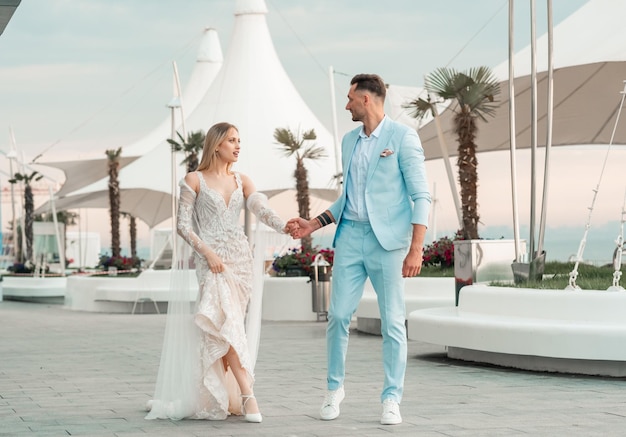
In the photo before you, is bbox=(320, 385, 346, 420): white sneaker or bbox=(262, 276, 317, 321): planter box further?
bbox=(262, 276, 317, 321): planter box

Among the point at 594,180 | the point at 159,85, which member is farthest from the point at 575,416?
the point at 159,85

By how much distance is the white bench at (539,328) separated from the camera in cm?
830

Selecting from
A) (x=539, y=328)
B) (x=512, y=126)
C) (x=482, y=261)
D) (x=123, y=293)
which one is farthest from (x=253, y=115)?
(x=539, y=328)

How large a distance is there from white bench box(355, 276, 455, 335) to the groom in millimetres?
6903

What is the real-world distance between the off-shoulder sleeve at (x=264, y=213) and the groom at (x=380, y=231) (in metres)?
0.45

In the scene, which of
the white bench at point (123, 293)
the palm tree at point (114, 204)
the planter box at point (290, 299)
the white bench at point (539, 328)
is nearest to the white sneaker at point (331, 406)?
the white bench at point (539, 328)

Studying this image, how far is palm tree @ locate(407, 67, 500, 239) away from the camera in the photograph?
806 inches

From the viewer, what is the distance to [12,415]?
6.85 metres

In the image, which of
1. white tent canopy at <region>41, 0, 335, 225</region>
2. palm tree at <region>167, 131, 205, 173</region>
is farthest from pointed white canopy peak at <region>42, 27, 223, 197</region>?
palm tree at <region>167, 131, 205, 173</region>

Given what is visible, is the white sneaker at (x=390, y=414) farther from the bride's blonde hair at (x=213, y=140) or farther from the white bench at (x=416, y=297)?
the white bench at (x=416, y=297)

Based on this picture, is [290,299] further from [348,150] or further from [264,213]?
[348,150]

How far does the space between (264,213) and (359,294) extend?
0.84m

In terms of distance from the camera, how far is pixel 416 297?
44.3 ft

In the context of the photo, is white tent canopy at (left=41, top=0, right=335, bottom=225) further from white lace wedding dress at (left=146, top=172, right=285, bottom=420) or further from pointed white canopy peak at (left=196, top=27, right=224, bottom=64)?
white lace wedding dress at (left=146, top=172, right=285, bottom=420)
